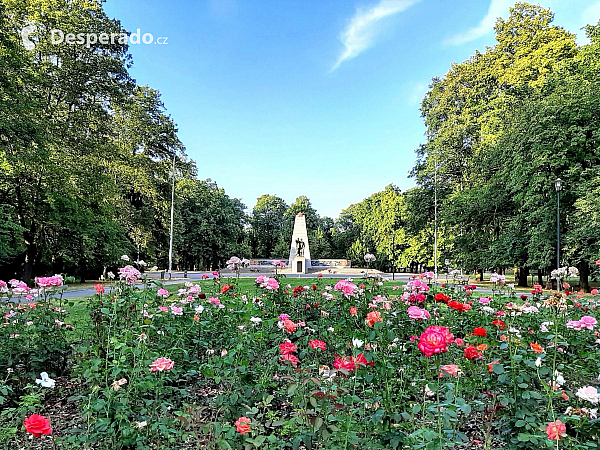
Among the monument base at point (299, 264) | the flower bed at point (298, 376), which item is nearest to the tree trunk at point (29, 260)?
the flower bed at point (298, 376)

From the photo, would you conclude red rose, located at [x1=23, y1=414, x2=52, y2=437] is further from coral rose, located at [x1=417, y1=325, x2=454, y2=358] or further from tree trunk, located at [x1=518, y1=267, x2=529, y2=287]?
tree trunk, located at [x1=518, y1=267, x2=529, y2=287]

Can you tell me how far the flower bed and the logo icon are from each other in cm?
1424

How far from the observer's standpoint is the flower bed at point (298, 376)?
5.71ft

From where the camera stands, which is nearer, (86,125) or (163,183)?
(86,125)

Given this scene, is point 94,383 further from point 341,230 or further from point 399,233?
point 341,230

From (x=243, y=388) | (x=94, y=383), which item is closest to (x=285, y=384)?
(x=243, y=388)

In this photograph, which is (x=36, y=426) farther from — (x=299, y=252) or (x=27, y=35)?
(x=299, y=252)

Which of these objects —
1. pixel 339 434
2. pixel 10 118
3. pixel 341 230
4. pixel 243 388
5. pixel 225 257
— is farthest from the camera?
pixel 341 230

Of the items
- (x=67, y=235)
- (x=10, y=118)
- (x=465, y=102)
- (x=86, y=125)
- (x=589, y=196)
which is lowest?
(x=67, y=235)

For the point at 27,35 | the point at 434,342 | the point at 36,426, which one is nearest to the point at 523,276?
the point at 434,342

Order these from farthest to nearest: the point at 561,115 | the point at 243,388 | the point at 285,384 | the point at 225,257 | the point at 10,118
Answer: the point at 225,257 → the point at 561,115 → the point at 10,118 → the point at 285,384 → the point at 243,388

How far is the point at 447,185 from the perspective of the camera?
2272 cm

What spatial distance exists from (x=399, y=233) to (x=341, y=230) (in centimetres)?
1516

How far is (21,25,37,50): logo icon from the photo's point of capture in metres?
13.2
